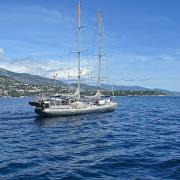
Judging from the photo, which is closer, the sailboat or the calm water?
the calm water

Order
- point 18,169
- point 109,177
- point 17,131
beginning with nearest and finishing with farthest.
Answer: point 109,177 < point 18,169 < point 17,131

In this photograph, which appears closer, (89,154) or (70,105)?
(89,154)

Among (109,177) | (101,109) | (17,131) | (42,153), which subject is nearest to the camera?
(109,177)

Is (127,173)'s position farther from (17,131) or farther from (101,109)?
(101,109)

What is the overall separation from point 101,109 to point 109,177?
65.7 metres

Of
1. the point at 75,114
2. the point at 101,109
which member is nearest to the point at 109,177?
the point at 75,114

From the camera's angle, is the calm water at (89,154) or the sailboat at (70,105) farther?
the sailboat at (70,105)

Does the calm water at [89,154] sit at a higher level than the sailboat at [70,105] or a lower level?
lower

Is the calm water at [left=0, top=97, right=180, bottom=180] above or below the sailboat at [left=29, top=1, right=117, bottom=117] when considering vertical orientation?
below

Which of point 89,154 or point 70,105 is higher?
point 70,105

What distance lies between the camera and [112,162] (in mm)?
32750

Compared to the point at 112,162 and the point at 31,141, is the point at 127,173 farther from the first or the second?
the point at 31,141

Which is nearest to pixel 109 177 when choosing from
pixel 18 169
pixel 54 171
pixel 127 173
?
pixel 127 173

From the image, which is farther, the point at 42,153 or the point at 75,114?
the point at 75,114
